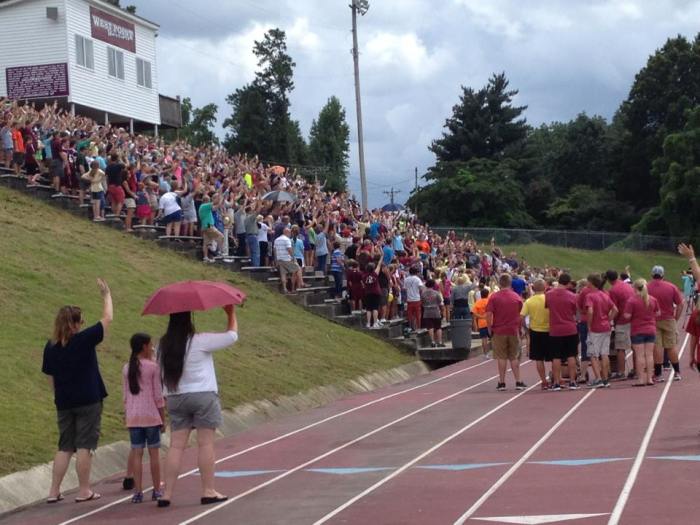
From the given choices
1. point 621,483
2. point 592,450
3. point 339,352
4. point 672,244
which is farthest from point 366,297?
point 672,244

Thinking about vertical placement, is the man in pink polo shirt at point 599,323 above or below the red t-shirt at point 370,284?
below

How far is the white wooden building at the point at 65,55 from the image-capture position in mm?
49250

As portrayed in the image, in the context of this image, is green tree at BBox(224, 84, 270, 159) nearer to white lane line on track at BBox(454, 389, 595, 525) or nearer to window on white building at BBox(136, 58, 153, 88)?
window on white building at BBox(136, 58, 153, 88)

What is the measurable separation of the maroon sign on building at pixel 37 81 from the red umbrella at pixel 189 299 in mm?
38755

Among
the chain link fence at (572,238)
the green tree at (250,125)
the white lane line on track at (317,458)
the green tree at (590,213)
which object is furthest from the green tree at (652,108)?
the white lane line on track at (317,458)

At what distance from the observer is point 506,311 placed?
22719 mm

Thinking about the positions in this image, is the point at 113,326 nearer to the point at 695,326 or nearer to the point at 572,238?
the point at 695,326

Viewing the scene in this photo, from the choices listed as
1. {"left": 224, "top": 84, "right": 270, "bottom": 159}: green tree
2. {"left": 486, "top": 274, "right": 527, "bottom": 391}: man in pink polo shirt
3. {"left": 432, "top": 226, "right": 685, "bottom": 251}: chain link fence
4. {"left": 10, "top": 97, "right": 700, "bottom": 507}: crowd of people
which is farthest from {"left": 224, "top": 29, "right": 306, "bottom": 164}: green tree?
{"left": 486, "top": 274, "right": 527, "bottom": 391}: man in pink polo shirt

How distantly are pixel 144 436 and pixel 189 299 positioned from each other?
6.06ft

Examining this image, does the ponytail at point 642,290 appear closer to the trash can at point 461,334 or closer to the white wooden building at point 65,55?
the trash can at point 461,334

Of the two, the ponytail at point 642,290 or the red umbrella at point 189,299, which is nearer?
the red umbrella at point 189,299

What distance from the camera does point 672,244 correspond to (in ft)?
254

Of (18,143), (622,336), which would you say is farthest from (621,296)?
(18,143)

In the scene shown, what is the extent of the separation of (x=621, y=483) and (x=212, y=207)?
66.4ft
